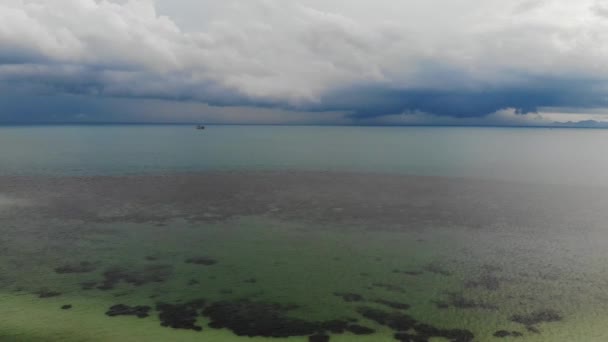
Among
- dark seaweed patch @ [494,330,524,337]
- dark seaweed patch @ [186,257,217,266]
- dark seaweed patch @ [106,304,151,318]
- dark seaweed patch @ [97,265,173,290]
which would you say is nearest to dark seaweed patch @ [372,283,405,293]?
dark seaweed patch @ [494,330,524,337]

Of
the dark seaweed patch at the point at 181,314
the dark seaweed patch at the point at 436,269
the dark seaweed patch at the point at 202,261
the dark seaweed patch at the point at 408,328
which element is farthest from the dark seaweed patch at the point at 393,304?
the dark seaweed patch at the point at 202,261

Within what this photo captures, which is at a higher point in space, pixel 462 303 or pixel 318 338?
pixel 462 303

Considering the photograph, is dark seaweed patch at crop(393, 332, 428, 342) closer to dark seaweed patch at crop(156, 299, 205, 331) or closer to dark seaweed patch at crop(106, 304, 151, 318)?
dark seaweed patch at crop(156, 299, 205, 331)

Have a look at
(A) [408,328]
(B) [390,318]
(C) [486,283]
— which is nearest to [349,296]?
(B) [390,318]

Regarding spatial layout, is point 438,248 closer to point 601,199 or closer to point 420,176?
point 601,199

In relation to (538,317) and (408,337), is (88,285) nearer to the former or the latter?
Result: (408,337)

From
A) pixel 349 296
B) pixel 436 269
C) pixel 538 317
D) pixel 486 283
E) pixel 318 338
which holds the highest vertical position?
pixel 436 269
